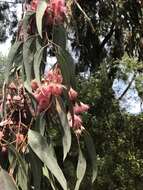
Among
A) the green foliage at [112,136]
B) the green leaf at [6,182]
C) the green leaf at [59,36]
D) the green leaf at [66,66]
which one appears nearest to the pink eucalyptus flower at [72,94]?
the green leaf at [66,66]

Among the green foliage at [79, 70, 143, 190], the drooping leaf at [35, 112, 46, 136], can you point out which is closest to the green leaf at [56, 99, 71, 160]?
the drooping leaf at [35, 112, 46, 136]

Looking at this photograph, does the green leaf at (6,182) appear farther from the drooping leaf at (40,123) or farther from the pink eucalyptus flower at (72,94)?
the pink eucalyptus flower at (72,94)

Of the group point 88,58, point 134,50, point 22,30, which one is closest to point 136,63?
point 134,50

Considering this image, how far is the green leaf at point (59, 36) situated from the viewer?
164 cm

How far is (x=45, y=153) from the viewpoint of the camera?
1.52 metres

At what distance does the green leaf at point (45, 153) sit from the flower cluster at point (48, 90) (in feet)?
0.23

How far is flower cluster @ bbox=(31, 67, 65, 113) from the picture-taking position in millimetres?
1479

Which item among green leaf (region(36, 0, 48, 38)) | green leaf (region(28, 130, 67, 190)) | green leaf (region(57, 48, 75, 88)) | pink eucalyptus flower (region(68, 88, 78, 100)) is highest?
green leaf (region(36, 0, 48, 38))

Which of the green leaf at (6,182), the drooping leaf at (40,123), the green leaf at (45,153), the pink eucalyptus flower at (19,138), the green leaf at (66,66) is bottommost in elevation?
the green leaf at (6,182)

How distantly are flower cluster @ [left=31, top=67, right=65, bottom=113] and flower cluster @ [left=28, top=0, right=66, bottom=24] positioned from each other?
0.52 feet

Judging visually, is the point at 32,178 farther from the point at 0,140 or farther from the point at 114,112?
the point at 114,112

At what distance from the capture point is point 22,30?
1672 mm

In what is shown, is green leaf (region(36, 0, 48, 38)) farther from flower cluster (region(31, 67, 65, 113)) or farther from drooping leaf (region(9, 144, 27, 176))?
drooping leaf (region(9, 144, 27, 176))

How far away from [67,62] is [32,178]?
318mm
